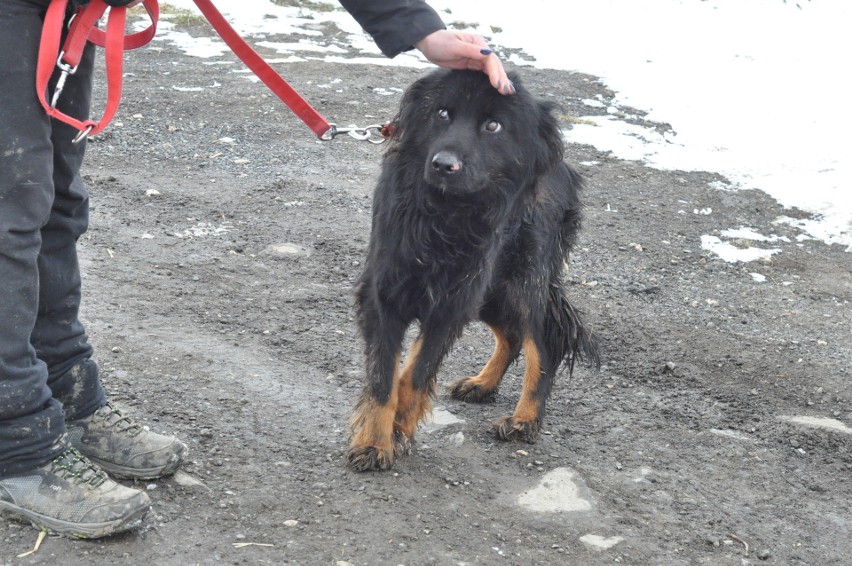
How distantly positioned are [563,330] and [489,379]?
0.38 meters

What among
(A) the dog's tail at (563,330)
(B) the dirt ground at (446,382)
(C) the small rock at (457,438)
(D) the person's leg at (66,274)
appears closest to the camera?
(D) the person's leg at (66,274)

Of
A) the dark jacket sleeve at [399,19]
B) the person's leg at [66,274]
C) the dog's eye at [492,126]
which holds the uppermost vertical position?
the dark jacket sleeve at [399,19]

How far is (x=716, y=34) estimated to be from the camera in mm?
11727

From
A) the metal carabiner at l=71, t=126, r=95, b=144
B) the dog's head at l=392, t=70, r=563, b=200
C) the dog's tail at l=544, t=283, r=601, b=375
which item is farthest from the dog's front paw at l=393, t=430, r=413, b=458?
the metal carabiner at l=71, t=126, r=95, b=144

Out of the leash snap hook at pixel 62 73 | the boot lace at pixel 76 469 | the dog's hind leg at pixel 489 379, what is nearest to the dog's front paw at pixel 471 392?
the dog's hind leg at pixel 489 379

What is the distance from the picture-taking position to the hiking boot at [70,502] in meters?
2.55

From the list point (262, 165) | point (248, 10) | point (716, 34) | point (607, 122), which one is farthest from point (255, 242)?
point (716, 34)

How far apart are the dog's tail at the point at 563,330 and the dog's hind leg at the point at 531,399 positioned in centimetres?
7

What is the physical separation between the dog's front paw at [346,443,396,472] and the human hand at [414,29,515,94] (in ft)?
4.24

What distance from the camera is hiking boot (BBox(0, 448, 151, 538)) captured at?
100 inches

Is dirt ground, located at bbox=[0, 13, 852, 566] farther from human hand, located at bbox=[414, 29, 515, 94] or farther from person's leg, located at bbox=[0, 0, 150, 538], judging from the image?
human hand, located at bbox=[414, 29, 515, 94]

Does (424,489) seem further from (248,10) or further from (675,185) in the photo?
(248,10)

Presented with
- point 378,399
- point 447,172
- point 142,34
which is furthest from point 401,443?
point 142,34

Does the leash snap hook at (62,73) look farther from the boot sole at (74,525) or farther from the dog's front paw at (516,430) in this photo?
the dog's front paw at (516,430)
